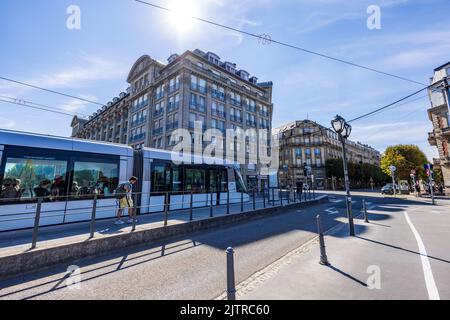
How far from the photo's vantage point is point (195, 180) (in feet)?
38.0

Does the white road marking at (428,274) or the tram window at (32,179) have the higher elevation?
the tram window at (32,179)

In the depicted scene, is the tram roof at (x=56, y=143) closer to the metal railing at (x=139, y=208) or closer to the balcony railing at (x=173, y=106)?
the metal railing at (x=139, y=208)

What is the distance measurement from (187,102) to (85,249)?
25554 mm

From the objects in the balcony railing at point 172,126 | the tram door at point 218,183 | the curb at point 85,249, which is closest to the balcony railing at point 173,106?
the balcony railing at point 172,126

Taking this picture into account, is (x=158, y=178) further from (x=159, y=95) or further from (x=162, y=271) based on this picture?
(x=159, y=95)

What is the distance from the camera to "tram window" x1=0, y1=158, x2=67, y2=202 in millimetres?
6207

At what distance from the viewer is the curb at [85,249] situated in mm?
3957

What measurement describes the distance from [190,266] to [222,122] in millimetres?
29845

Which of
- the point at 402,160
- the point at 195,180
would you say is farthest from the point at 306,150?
the point at 195,180

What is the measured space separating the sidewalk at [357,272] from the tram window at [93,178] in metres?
6.55
